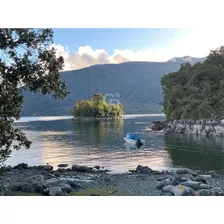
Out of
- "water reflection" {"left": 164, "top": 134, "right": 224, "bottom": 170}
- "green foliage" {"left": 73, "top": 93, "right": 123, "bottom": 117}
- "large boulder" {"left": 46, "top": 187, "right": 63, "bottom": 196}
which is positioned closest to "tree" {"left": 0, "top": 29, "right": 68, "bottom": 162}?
"large boulder" {"left": 46, "top": 187, "right": 63, "bottom": 196}

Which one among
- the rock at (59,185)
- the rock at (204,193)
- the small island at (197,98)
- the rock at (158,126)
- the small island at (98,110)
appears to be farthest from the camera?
the small island at (98,110)

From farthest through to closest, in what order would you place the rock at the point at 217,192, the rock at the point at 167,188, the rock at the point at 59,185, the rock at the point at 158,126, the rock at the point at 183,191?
the rock at the point at 158,126
the rock at the point at 167,188
the rock at the point at 217,192
the rock at the point at 183,191
the rock at the point at 59,185

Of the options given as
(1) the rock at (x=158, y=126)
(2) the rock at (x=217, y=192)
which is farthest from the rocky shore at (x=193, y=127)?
(2) the rock at (x=217, y=192)

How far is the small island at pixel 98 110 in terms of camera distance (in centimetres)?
13288

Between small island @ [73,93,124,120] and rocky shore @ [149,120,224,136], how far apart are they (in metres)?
54.8

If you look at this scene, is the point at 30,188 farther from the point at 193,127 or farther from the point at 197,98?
the point at 197,98

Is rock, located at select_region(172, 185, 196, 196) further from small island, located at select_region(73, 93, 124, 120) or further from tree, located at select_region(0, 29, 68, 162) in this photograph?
small island, located at select_region(73, 93, 124, 120)

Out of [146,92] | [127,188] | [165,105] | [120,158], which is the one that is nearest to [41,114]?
[146,92]

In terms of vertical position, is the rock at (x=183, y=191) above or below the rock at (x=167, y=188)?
above

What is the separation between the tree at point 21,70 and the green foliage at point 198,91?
2181 inches

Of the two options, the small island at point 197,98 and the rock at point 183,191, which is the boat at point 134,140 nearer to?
the small island at point 197,98
